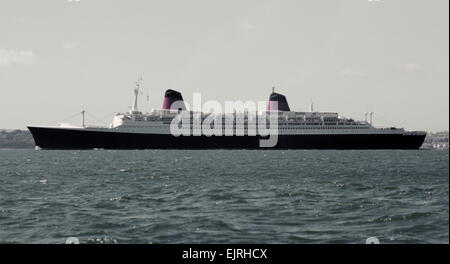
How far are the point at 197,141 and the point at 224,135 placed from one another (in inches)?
225

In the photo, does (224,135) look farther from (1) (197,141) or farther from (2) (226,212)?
(2) (226,212)

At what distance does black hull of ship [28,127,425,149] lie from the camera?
322 feet

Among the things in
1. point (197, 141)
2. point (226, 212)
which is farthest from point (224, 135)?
point (226, 212)

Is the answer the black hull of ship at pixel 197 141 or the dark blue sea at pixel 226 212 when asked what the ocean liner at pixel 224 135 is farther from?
the dark blue sea at pixel 226 212

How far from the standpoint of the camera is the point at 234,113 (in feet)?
354

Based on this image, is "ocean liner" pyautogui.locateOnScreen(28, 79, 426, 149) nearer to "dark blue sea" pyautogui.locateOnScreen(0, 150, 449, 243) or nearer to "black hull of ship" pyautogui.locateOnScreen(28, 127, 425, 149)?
"black hull of ship" pyautogui.locateOnScreen(28, 127, 425, 149)

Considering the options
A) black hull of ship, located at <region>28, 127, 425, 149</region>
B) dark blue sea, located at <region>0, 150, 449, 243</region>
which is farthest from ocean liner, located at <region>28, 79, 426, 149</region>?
dark blue sea, located at <region>0, 150, 449, 243</region>

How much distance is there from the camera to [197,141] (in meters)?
101

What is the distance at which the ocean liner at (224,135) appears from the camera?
325 feet
